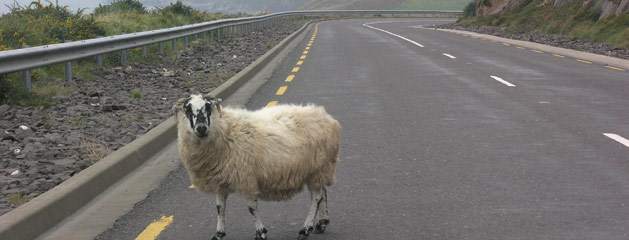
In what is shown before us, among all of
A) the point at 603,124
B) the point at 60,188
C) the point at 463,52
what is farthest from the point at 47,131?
the point at 463,52

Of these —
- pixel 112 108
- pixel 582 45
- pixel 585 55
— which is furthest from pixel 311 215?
pixel 582 45

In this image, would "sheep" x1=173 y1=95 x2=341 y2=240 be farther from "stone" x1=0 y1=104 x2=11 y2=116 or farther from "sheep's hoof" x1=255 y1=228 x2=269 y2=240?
"stone" x1=0 y1=104 x2=11 y2=116

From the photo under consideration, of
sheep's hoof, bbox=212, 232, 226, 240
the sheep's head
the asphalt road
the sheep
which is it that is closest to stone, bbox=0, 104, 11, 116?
the asphalt road

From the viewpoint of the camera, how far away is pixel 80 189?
21.0 feet

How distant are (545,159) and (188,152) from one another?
4506 mm

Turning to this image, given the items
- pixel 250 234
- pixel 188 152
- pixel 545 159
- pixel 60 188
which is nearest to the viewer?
pixel 188 152

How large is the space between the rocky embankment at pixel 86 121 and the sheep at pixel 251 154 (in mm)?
1772

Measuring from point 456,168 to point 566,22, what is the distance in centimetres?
2970

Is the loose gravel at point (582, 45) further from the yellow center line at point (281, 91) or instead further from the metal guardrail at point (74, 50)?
the metal guardrail at point (74, 50)

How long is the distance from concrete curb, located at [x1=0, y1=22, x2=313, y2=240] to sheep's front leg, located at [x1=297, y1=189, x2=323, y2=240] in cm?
202

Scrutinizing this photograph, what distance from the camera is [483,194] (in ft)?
21.7

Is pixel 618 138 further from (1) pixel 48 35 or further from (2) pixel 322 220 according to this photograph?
(1) pixel 48 35

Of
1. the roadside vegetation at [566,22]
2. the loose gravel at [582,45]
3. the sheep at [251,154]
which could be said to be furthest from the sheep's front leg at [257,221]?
the roadside vegetation at [566,22]

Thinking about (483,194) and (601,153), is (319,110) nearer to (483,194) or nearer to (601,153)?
(483,194)
